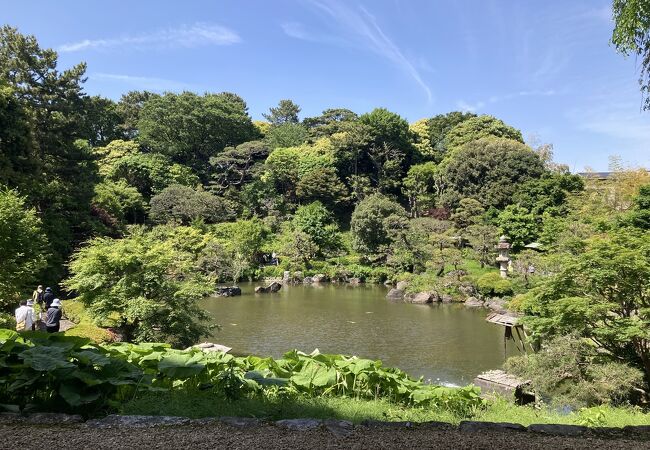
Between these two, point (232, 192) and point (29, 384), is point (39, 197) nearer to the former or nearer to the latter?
point (29, 384)

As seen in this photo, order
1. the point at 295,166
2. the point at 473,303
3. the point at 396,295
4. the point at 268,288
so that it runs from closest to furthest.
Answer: the point at 473,303 < the point at 396,295 < the point at 268,288 < the point at 295,166

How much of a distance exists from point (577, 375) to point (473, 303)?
1153 centimetres

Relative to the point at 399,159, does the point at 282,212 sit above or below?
below

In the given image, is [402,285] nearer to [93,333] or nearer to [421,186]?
[421,186]

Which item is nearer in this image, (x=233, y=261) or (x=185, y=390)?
(x=185, y=390)

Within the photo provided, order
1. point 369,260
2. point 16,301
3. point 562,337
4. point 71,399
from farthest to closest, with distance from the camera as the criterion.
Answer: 1. point 369,260
2. point 16,301
3. point 562,337
4. point 71,399

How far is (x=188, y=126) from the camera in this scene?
35.1 meters

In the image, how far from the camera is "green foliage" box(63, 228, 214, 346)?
9.07 m

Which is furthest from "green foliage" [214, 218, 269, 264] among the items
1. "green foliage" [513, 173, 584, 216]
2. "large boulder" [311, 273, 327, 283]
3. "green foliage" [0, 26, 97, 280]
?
"green foliage" [513, 173, 584, 216]

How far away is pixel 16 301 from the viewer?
11.0 metres

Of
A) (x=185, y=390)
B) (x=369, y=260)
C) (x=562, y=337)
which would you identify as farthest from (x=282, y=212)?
(x=185, y=390)

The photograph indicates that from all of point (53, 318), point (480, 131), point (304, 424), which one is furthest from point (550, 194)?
point (304, 424)

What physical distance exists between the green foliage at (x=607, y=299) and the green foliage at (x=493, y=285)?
10736mm

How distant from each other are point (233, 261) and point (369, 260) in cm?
775
